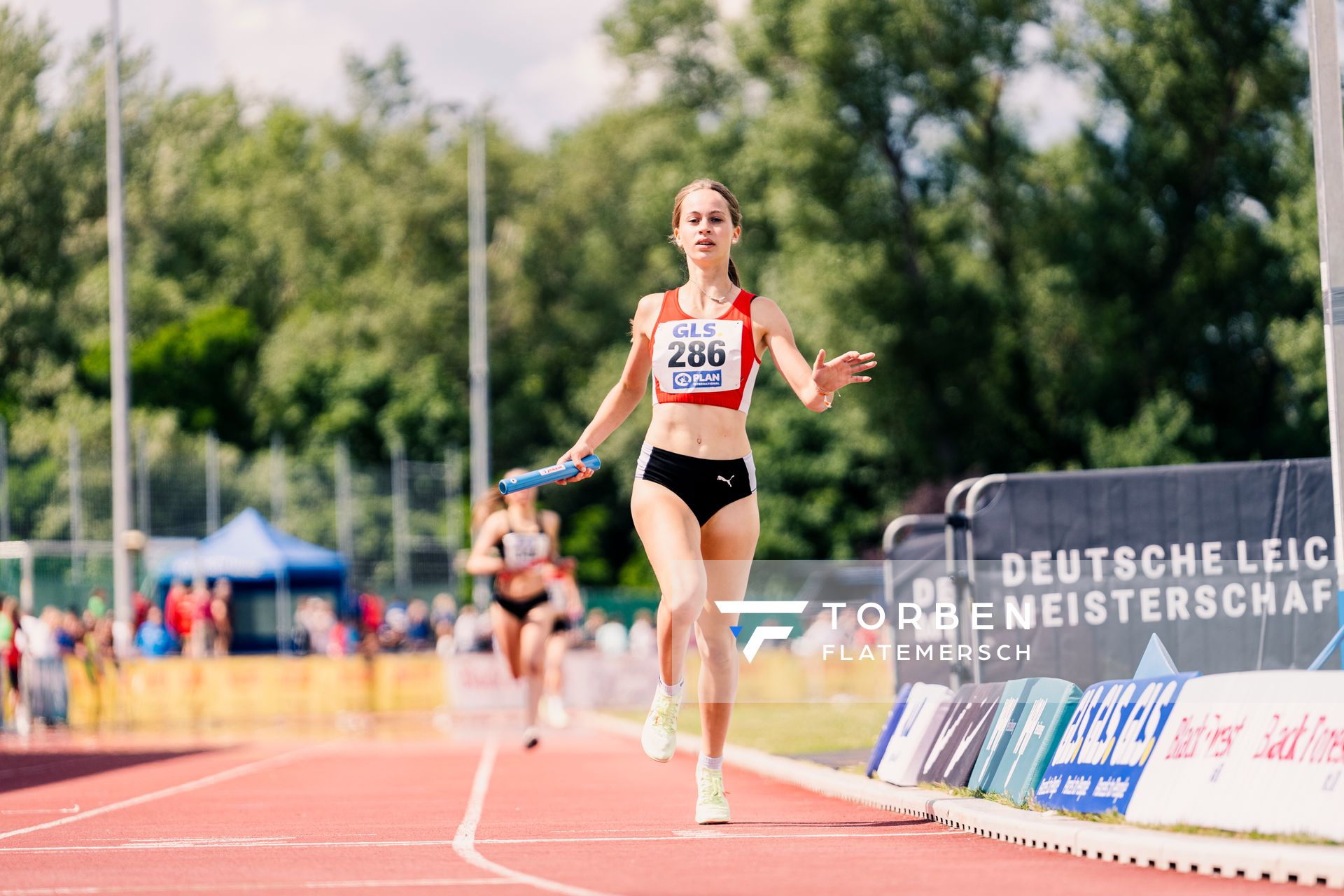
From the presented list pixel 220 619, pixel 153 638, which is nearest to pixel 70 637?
pixel 153 638

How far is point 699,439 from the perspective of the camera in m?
8.50

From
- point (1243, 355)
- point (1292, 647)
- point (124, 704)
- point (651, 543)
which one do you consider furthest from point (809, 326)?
point (651, 543)

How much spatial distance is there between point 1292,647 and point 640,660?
19.0m

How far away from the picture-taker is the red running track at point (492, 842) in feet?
22.0

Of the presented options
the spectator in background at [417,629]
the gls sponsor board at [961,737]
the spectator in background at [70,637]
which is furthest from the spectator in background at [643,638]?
the gls sponsor board at [961,737]

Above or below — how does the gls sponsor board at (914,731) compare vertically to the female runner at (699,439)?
below

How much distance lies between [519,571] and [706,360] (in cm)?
697

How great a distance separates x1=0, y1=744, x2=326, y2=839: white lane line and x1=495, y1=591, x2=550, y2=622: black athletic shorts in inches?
101

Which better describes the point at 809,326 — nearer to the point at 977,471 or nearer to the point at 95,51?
the point at 977,471

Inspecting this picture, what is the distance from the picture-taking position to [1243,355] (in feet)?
152

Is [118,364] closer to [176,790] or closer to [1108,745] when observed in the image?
[176,790]

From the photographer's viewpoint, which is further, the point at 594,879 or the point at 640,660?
the point at 640,660

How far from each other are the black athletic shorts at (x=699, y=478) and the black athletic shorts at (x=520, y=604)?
6824 millimetres

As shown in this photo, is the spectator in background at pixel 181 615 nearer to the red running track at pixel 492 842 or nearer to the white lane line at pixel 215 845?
the red running track at pixel 492 842
